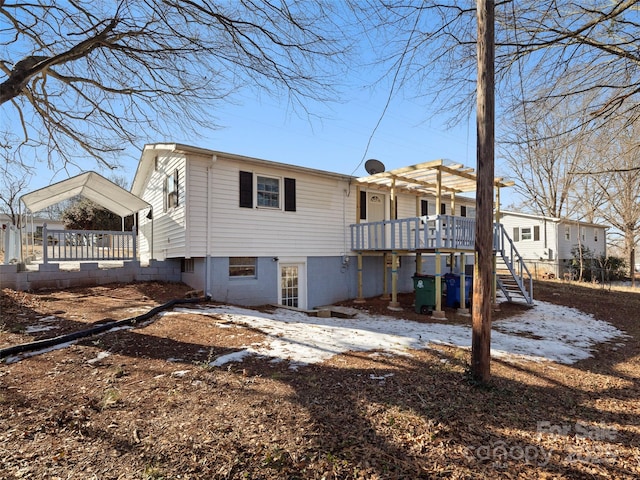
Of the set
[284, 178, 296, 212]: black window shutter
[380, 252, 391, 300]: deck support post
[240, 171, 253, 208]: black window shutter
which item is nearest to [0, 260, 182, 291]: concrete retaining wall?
[240, 171, 253, 208]: black window shutter

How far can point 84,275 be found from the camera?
31.1ft

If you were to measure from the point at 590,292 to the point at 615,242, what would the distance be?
2402 cm

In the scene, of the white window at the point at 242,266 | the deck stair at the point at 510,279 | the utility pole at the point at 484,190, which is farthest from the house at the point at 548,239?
the utility pole at the point at 484,190

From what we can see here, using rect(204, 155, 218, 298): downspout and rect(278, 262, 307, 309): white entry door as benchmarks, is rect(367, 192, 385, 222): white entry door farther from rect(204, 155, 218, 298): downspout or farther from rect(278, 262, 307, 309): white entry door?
rect(204, 155, 218, 298): downspout

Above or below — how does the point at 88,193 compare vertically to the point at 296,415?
above

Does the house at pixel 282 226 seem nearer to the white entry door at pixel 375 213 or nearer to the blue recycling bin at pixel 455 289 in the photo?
the white entry door at pixel 375 213

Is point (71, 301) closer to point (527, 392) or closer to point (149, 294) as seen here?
point (149, 294)

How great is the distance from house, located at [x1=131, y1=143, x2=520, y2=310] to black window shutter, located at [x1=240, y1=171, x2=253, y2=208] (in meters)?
0.03

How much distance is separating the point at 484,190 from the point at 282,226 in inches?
291

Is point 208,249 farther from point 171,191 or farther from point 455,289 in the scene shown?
point 455,289

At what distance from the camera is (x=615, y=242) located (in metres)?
33.5

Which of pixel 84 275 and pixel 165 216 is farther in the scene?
pixel 165 216

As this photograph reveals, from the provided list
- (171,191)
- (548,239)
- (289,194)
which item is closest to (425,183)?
(289,194)

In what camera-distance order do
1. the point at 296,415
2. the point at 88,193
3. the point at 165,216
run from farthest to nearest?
the point at 88,193, the point at 165,216, the point at 296,415
